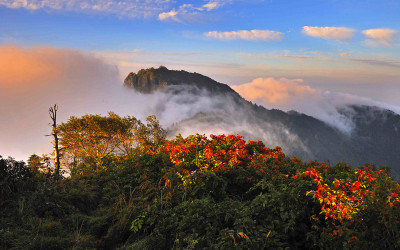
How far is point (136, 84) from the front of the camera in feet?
545

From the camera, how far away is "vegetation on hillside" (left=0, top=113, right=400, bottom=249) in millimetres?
3906

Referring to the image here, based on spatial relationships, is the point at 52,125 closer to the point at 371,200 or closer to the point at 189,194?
the point at 189,194

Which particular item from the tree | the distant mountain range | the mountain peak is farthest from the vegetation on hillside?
the mountain peak

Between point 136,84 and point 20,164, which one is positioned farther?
point 136,84

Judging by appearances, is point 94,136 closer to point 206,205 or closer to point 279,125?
point 206,205

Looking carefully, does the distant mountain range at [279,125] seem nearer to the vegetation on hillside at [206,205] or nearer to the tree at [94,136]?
the tree at [94,136]

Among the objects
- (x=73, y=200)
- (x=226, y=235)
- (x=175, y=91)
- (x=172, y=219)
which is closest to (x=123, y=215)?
(x=172, y=219)

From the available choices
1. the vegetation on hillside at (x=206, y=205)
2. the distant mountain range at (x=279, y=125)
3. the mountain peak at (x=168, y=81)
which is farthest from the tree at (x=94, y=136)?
the mountain peak at (x=168, y=81)

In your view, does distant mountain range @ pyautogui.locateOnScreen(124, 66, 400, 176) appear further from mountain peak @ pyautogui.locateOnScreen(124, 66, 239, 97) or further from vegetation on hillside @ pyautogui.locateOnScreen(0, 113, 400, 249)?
vegetation on hillside @ pyautogui.locateOnScreen(0, 113, 400, 249)

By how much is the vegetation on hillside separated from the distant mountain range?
127 meters

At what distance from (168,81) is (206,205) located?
517 feet

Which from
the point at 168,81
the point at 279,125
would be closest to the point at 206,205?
the point at 168,81

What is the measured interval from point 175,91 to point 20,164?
509 ft

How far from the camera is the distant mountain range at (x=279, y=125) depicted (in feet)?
490
